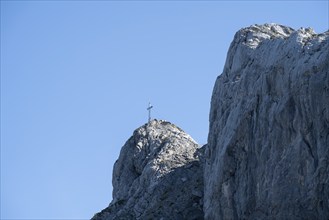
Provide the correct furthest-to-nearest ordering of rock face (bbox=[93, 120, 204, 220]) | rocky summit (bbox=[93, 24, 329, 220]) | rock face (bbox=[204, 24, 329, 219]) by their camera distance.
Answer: rock face (bbox=[93, 120, 204, 220]), rocky summit (bbox=[93, 24, 329, 220]), rock face (bbox=[204, 24, 329, 219])

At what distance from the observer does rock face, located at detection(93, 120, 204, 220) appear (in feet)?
209

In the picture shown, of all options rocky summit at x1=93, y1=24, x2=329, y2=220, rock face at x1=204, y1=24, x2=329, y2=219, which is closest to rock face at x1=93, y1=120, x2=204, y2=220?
rocky summit at x1=93, y1=24, x2=329, y2=220

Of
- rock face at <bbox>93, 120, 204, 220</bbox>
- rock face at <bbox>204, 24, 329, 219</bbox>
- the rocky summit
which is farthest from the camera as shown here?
rock face at <bbox>93, 120, 204, 220</bbox>

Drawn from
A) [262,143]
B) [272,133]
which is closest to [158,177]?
[262,143]

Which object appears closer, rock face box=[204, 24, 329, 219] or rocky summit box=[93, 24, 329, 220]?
Answer: rock face box=[204, 24, 329, 219]

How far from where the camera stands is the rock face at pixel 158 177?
63750 mm

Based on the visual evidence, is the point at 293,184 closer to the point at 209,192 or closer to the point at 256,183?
the point at 256,183

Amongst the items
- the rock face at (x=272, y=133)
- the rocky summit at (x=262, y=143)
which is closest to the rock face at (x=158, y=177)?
the rocky summit at (x=262, y=143)

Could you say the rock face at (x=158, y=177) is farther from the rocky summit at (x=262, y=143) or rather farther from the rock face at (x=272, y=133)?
the rock face at (x=272, y=133)

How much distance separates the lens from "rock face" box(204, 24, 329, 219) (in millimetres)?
46094

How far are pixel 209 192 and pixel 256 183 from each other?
19.8 ft

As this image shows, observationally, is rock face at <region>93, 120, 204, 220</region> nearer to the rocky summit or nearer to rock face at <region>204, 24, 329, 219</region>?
the rocky summit

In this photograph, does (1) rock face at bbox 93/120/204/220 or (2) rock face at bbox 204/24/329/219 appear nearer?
(2) rock face at bbox 204/24/329/219

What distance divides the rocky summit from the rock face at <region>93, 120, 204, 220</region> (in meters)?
0.11
